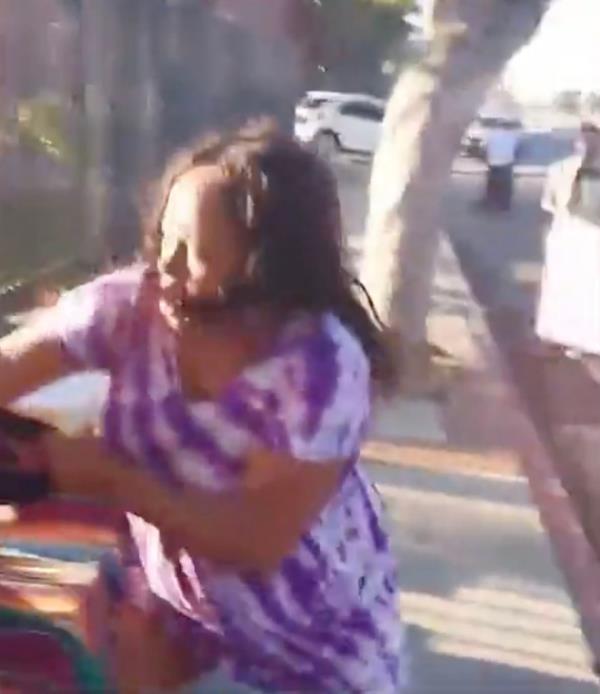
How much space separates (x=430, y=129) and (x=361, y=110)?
26028 mm

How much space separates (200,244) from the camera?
209cm

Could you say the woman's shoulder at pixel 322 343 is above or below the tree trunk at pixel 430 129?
above

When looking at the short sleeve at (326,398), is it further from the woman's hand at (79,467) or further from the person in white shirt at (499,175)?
the person in white shirt at (499,175)

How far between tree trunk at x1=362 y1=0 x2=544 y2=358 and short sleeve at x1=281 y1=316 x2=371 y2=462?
5.40 metres

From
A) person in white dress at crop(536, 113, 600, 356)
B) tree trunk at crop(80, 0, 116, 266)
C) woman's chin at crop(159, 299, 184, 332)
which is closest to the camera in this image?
woman's chin at crop(159, 299, 184, 332)

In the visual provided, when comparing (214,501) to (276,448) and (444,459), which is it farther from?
(444,459)

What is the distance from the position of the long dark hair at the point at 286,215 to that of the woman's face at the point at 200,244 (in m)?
A: 0.02

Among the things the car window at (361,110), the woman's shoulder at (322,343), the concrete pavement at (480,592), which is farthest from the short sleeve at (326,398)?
the car window at (361,110)

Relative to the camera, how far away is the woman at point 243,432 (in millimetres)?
2012

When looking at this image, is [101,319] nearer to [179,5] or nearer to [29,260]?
[29,260]

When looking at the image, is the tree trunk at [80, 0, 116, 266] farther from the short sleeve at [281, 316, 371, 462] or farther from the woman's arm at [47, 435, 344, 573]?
the woman's arm at [47, 435, 344, 573]

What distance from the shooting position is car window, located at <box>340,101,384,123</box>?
3297 cm

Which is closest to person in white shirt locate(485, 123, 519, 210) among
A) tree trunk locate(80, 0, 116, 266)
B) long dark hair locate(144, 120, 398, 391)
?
tree trunk locate(80, 0, 116, 266)

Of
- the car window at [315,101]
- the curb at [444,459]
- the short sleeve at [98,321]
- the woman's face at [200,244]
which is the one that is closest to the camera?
the woman's face at [200,244]
